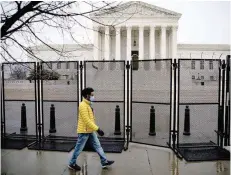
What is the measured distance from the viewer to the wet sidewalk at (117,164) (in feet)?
18.3

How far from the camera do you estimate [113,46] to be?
217 ft

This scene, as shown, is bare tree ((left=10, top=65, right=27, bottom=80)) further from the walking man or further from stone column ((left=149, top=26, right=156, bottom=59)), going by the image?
stone column ((left=149, top=26, right=156, bottom=59))

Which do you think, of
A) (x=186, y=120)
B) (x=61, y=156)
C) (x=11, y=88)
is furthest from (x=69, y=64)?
(x=186, y=120)

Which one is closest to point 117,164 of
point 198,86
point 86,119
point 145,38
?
point 86,119

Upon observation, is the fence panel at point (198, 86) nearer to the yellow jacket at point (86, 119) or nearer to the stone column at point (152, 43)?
the yellow jacket at point (86, 119)

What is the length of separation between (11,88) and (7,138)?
1.67m

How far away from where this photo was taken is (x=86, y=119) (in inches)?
213

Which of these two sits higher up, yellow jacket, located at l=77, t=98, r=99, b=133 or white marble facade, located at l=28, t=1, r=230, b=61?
white marble facade, located at l=28, t=1, r=230, b=61

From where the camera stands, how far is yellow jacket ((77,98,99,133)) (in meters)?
5.42

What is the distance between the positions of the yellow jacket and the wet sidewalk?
918 millimetres

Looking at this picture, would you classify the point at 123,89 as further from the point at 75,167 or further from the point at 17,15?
the point at 17,15

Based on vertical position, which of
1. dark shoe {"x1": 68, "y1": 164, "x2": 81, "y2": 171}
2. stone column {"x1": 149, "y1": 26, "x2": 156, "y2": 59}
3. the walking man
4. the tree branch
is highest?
stone column {"x1": 149, "y1": 26, "x2": 156, "y2": 59}

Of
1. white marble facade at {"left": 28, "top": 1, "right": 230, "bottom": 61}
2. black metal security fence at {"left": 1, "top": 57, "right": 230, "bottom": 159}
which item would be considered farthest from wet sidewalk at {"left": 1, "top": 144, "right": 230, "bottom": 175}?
white marble facade at {"left": 28, "top": 1, "right": 230, "bottom": 61}

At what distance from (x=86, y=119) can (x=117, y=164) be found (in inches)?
57.1
